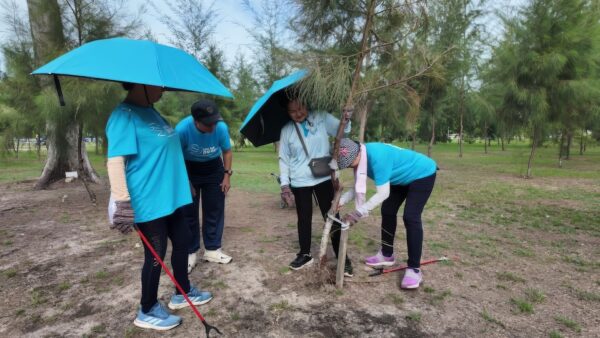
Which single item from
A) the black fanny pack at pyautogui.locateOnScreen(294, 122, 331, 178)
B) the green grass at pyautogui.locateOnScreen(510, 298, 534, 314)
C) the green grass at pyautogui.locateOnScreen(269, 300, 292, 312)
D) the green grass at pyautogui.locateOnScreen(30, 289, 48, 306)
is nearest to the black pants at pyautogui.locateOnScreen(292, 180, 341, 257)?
the black fanny pack at pyautogui.locateOnScreen(294, 122, 331, 178)

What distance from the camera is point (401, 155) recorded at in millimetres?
2939

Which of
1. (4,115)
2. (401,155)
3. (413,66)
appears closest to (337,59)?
(413,66)

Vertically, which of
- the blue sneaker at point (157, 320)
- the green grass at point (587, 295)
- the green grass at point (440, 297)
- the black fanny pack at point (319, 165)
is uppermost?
the black fanny pack at point (319, 165)

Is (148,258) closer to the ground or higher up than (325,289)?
higher up

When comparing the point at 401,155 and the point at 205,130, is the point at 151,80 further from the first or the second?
the point at 401,155

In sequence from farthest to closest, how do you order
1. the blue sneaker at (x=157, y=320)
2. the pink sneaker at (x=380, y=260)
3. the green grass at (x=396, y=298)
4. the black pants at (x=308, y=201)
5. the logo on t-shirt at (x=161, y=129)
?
the pink sneaker at (x=380, y=260) → the black pants at (x=308, y=201) → the green grass at (x=396, y=298) → the blue sneaker at (x=157, y=320) → the logo on t-shirt at (x=161, y=129)

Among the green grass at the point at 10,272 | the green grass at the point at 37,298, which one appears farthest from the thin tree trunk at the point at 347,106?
the green grass at the point at 10,272

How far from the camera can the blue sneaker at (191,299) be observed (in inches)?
105

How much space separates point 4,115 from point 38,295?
10402 millimetres

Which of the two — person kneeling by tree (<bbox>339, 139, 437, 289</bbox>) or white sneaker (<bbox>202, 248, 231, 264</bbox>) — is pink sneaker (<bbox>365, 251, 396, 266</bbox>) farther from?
white sneaker (<bbox>202, 248, 231, 264</bbox>)

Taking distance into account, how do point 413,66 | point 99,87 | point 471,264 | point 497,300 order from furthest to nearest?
point 99,87
point 471,264
point 413,66
point 497,300

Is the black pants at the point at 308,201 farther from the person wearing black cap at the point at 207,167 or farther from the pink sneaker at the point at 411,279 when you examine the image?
the person wearing black cap at the point at 207,167

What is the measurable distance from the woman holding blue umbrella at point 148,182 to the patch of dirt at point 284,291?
0.82 feet

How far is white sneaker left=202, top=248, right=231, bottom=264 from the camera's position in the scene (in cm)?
353
